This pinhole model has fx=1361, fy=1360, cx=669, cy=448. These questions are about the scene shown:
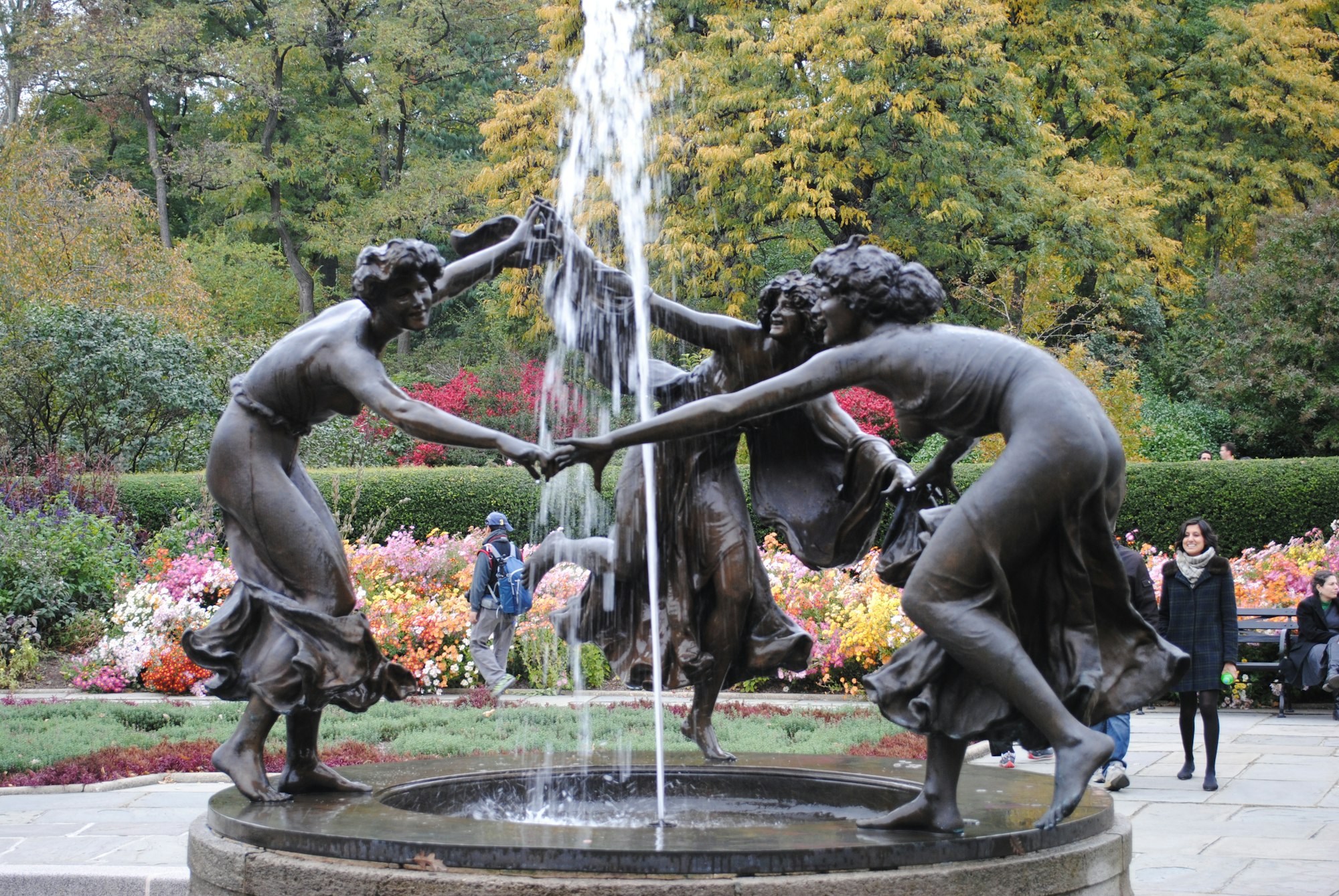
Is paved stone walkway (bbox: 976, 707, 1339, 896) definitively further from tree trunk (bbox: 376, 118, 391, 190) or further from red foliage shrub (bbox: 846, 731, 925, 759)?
tree trunk (bbox: 376, 118, 391, 190)

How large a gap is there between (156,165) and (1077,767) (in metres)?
33.0

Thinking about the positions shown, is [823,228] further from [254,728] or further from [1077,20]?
[254,728]

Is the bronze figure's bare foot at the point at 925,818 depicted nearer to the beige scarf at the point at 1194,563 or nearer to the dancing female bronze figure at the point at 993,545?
the dancing female bronze figure at the point at 993,545

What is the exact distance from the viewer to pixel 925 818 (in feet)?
13.9

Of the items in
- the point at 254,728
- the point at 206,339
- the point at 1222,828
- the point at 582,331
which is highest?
the point at 206,339

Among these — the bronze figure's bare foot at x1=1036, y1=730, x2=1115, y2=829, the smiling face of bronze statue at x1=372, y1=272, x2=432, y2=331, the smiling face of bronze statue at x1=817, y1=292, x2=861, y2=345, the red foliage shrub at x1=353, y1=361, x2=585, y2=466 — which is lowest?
the bronze figure's bare foot at x1=1036, y1=730, x2=1115, y2=829

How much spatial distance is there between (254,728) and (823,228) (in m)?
20.4

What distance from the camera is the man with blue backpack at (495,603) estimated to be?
11375 millimetres

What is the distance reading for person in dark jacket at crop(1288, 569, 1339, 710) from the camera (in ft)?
34.6

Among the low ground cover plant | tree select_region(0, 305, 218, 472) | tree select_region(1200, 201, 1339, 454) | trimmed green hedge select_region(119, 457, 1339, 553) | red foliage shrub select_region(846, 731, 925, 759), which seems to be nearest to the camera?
red foliage shrub select_region(846, 731, 925, 759)

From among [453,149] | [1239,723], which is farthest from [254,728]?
[453,149]

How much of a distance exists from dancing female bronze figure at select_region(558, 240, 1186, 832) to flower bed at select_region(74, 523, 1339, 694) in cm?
720

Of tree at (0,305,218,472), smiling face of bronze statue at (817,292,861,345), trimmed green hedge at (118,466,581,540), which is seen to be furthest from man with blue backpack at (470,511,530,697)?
tree at (0,305,218,472)

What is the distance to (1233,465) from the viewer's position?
15.4 m
